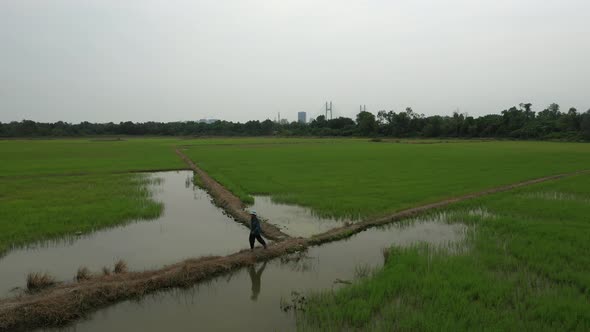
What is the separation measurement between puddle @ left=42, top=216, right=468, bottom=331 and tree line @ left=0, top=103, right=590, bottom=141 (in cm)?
6325

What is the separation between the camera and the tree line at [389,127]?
61000mm

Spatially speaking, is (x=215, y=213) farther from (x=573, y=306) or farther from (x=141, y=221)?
(x=573, y=306)

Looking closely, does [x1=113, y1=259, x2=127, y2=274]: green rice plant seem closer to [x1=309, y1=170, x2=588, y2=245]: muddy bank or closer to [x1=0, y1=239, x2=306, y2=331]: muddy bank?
[x1=0, y1=239, x2=306, y2=331]: muddy bank

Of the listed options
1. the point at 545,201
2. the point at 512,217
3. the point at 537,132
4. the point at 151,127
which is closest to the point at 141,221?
the point at 512,217

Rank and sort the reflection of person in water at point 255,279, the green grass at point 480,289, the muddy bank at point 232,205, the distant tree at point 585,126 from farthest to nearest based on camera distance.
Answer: the distant tree at point 585,126 → the muddy bank at point 232,205 → the reflection of person in water at point 255,279 → the green grass at point 480,289

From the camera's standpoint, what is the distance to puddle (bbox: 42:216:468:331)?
486 cm

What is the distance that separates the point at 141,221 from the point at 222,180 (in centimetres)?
685

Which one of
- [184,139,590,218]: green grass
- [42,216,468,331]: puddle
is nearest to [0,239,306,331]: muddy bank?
[42,216,468,331]: puddle

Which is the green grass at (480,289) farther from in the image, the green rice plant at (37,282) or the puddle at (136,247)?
the green rice plant at (37,282)

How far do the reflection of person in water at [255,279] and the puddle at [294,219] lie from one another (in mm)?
2065

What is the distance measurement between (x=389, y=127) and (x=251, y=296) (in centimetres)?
8339

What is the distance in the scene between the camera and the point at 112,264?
6969 millimetres

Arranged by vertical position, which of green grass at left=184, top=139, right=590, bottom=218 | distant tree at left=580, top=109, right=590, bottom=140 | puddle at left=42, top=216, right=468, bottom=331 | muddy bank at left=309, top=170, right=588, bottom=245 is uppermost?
distant tree at left=580, top=109, right=590, bottom=140

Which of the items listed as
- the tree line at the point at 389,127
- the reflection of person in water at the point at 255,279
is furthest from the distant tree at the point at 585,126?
the reflection of person in water at the point at 255,279
